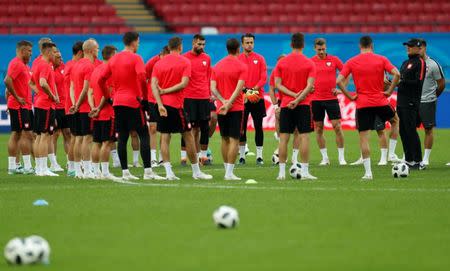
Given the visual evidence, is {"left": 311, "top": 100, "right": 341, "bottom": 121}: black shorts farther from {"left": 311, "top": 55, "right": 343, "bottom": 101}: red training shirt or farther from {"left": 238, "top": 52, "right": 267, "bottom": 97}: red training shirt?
{"left": 238, "top": 52, "right": 267, "bottom": 97}: red training shirt

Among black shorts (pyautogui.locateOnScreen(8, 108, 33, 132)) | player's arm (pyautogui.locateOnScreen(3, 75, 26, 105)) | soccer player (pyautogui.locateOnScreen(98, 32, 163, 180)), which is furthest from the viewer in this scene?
black shorts (pyautogui.locateOnScreen(8, 108, 33, 132))

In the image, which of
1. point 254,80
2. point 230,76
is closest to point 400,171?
point 230,76

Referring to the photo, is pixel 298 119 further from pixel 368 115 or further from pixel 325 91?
pixel 325 91

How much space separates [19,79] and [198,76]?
10.7 feet

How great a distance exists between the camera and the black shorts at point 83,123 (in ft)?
58.2

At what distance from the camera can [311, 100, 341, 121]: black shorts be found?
2116 cm

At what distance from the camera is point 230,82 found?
16984 millimetres

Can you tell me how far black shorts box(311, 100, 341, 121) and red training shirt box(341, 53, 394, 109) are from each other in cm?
436

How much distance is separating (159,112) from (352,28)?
22.3 metres

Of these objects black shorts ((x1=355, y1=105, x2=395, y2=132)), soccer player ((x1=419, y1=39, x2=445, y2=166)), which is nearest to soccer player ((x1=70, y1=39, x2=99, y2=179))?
black shorts ((x1=355, y1=105, x2=395, y2=132))

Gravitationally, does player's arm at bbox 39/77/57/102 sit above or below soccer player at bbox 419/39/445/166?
above

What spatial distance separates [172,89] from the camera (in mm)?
16531

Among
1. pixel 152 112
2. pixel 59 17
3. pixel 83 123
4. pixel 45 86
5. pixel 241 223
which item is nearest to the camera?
pixel 241 223

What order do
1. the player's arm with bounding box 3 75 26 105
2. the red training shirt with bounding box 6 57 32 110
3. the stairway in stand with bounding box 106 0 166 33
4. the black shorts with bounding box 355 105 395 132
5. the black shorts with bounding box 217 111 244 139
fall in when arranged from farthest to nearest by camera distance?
1. the stairway in stand with bounding box 106 0 166 33
2. the red training shirt with bounding box 6 57 32 110
3. the player's arm with bounding box 3 75 26 105
4. the black shorts with bounding box 217 111 244 139
5. the black shorts with bounding box 355 105 395 132
